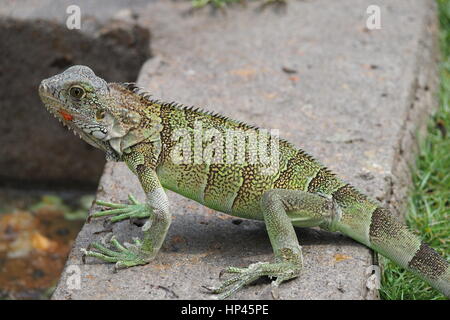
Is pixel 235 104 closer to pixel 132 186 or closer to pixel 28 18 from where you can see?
pixel 132 186

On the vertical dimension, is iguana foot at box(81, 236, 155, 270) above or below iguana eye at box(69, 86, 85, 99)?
below

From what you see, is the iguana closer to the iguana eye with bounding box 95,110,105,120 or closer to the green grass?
the iguana eye with bounding box 95,110,105,120

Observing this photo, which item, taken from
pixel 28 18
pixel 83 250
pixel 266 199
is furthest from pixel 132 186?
pixel 28 18

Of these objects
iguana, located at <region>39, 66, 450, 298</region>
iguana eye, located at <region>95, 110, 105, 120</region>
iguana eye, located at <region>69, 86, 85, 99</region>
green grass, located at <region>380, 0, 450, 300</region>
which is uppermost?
iguana eye, located at <region>69, 86, 85, 99</region>

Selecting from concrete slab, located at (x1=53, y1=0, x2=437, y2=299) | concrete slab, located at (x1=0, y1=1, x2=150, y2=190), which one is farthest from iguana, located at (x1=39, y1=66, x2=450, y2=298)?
concrete slab, located at (x1=0, y1=1, x2=150, y2=190)

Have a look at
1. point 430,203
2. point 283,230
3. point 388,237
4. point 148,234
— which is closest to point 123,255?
point 148,234
